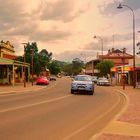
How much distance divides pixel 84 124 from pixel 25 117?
8.61 ft

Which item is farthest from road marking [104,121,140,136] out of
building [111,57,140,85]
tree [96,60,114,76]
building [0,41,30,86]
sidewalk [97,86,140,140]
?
tree [96,60,114,76]

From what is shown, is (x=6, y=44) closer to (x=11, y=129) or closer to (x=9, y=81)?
(x=9, y=81)

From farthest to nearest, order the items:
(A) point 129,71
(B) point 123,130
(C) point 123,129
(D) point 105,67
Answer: (D) point 105,67, (A) point 129,71, (C) point 123,129, (B) point 123,130

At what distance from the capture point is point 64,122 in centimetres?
1639

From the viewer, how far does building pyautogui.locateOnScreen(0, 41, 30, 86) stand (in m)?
63.0

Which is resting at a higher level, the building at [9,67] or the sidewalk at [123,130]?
the building at [9,67]

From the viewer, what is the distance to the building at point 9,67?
6299 centimetres

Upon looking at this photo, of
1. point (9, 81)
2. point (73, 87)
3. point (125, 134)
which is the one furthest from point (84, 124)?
point (9, 81)

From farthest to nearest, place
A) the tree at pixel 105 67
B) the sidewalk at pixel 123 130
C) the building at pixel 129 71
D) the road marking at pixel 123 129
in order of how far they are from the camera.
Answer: the tree at pixel 105 67 → the building at pixel 129 71 → the road marking at pixel 123 129 → the sidewalk at pixel 123 130

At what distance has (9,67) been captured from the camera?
7612 cm

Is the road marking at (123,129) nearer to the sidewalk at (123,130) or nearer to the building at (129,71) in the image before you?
the sidewalk at (123,130)

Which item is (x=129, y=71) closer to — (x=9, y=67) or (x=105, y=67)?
(x=9, y=67)

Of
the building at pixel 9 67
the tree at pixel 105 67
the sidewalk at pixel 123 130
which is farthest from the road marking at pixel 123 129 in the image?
the tree at pixel 105 67

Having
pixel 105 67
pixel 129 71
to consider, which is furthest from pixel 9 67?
pixel 105 67
